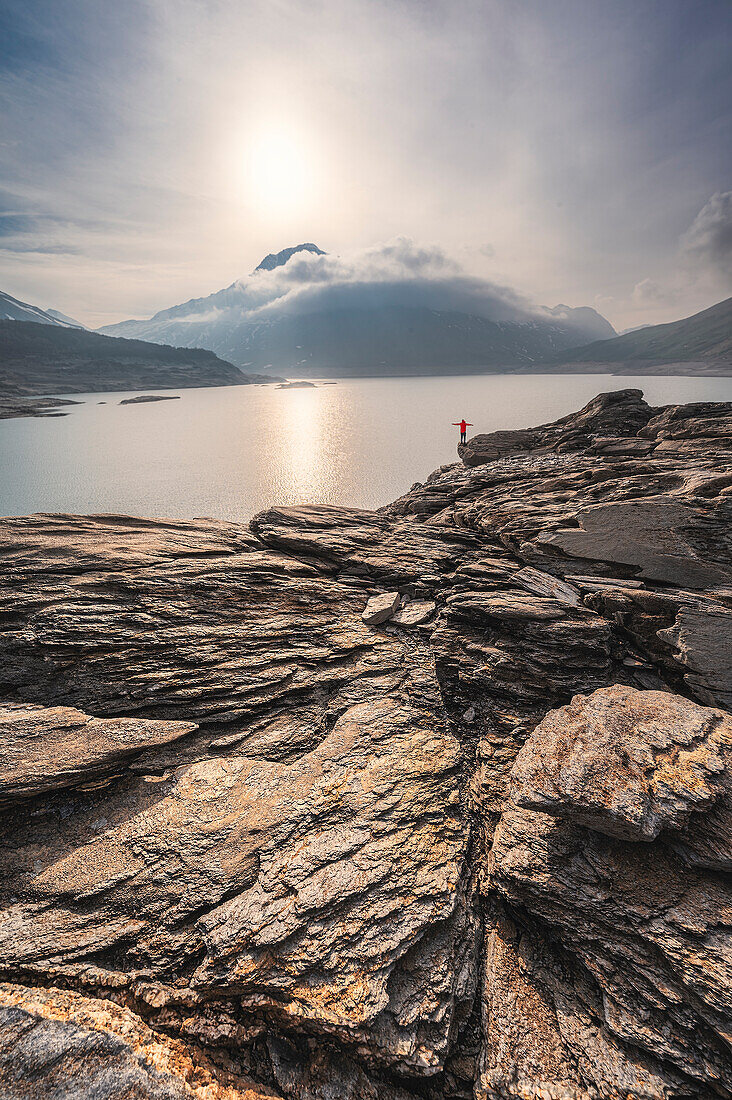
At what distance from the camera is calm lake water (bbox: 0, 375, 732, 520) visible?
29.2 meters

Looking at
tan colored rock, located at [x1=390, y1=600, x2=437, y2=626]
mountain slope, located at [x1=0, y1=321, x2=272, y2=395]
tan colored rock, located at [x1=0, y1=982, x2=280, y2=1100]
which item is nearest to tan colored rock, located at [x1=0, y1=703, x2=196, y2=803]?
tan colored rock, located at [x1=0, y1=982, x2=280, y2=1100]

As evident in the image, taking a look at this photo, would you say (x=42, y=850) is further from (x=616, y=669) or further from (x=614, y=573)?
(x=614, y=573)

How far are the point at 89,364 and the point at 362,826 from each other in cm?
19659

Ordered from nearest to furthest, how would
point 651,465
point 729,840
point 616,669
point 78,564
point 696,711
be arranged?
A: 1. point 729,840
2. point 696,711
3. point 616,669
4. point 78,564
5. point 651,465

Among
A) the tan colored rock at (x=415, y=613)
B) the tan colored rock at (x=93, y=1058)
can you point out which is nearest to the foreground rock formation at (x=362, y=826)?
the tan colored rock at (x=93, y=1058)

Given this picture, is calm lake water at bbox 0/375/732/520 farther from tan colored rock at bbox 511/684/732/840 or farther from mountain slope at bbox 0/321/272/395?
mountain slope at bbox 0/321/272/395

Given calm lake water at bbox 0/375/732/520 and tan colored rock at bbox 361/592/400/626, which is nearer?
tan colored rock at bbox 361/592/400/626

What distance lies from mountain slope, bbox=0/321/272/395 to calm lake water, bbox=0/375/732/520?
80.0 m

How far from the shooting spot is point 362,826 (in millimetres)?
6844

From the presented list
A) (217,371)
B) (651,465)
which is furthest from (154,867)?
(217,371)

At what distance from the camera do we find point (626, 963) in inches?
207

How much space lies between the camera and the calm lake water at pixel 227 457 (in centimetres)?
2925

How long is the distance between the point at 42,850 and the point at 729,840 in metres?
10.2

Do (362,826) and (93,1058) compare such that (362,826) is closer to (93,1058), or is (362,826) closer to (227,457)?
(93,1058)
